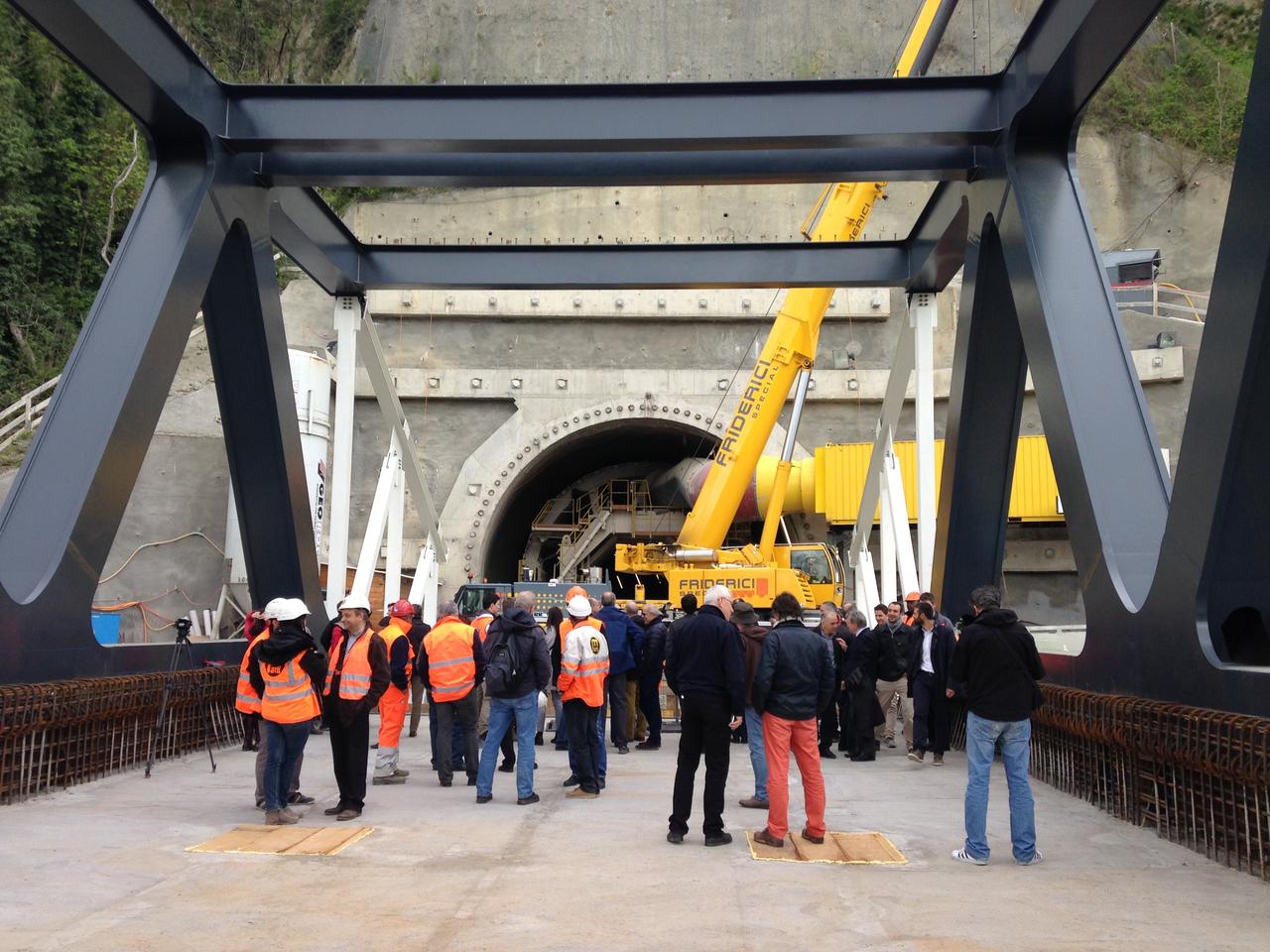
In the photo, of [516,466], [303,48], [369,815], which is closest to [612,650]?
[369,815]

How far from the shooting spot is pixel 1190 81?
37.1 m

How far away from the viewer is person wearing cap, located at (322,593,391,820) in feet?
Result: 28.9

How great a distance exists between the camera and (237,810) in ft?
29.7

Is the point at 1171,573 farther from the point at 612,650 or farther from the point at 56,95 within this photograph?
the point at 56,95

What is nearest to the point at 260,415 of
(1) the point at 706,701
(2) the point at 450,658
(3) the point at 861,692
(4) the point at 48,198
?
(2) the point at 450,658

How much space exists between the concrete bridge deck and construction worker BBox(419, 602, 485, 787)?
4.45ft

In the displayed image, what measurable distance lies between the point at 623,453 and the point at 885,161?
23442 mm

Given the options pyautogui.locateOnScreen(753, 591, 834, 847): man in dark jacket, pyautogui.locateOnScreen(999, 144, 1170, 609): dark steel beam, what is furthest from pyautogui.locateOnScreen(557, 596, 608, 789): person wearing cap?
pyautogui.locateOnScreen(999, 144, 1170, 609): dark steel beam

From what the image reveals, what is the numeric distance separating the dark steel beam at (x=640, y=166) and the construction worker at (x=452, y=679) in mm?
5097

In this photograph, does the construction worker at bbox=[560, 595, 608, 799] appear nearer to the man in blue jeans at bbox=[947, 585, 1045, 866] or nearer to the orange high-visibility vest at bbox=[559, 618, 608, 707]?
the orange high-visibility vest at bbox=[559, 618, 608, 707]

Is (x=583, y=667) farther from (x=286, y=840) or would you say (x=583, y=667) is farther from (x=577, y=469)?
(x=577, y=469)

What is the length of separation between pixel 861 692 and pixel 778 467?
9.81 m

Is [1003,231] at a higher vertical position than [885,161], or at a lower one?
lower

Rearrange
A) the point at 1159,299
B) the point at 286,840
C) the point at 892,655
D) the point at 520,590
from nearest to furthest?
the point at 286,840, the point at 892,655, the point at 520,590, the point at 1159,299
